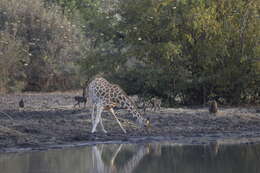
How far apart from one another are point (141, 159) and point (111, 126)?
17.7 ft

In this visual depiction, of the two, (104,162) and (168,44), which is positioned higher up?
(168,44)

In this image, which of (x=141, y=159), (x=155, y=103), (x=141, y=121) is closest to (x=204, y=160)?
(x=141, y=159)

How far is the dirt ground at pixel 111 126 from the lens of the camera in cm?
1773

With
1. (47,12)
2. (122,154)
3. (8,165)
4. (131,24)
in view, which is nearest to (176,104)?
(131,24)

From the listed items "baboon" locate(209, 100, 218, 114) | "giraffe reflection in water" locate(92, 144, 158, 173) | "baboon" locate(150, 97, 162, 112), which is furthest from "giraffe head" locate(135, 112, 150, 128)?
"baboon" locate(150, 97, 162, 112)

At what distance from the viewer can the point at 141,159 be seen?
1476cm

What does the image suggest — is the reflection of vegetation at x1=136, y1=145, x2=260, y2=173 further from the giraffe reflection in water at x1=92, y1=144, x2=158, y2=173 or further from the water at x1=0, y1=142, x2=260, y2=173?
the giraffe reflection in water at x1=92, y1=144, x2=158, y2=173

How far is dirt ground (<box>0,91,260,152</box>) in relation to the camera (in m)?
17.7

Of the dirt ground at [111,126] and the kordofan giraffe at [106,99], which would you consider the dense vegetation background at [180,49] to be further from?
the kordofan giraffe at [106,99]

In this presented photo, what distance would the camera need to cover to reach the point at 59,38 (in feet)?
124

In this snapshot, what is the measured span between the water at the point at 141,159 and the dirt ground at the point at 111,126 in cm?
128

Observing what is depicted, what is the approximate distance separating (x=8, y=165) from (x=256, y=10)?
14492 mm

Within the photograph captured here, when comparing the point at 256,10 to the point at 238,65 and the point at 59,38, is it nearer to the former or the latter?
the point at 238,65

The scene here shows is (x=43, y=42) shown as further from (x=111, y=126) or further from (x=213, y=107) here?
(x=111, y=126)
